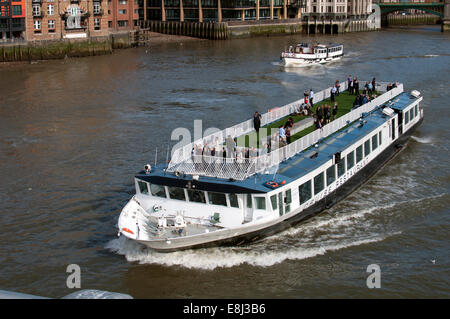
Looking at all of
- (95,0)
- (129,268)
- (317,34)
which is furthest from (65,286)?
(317,34)

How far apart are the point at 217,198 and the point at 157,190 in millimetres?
2101

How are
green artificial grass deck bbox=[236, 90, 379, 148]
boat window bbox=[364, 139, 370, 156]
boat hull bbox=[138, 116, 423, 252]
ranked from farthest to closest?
boat window bbox=[364, 139, 370, 156] < green artificial grass deck bbox=[236, 90, 379, 148] < boat hull bbox=[138, 116, 423, 252]

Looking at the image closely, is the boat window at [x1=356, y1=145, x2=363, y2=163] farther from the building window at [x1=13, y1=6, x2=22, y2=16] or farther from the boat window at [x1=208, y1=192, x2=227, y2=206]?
the building window at [x1=13, y1=6, x2=22, y2=16]

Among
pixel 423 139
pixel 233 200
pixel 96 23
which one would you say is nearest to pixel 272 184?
pixel 233 200

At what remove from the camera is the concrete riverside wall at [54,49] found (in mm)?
67250

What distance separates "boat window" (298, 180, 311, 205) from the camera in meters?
21.7

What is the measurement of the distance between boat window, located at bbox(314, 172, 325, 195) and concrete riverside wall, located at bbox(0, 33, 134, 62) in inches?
2031

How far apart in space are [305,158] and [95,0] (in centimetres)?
6271

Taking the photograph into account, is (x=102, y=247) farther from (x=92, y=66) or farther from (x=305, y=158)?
(x=92, y=66)

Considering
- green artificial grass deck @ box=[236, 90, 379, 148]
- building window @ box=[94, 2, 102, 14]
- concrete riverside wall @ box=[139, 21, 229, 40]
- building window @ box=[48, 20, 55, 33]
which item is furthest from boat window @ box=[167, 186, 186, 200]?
concrete riverside wall @ box=[139, 21, 229, 40]

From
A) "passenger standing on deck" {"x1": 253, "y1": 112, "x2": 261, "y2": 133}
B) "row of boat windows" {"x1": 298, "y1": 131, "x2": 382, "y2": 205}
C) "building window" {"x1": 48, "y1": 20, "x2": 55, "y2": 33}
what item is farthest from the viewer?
"building window" {"x1": 48, "y1": 20, "x2": 55, "y2": 33}

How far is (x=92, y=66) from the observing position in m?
66.1

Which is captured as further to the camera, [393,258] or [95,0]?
[95,0]
